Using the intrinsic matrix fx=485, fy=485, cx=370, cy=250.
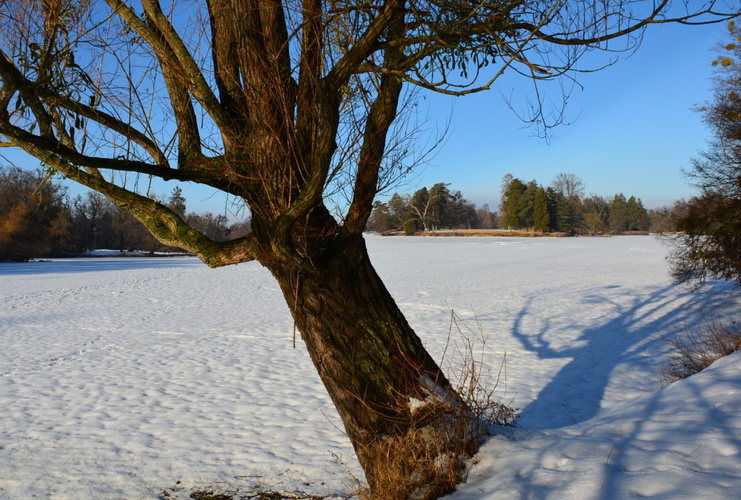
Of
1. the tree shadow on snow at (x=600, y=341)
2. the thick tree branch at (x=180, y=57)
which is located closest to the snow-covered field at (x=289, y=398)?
the tree shadow on snow at (x=600, y=341)

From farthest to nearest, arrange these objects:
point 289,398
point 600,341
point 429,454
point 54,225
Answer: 1. point 54,225
2. point 600,341
3. point 289,398
4. point 429,454

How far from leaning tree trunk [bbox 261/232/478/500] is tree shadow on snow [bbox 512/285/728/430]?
240 cm

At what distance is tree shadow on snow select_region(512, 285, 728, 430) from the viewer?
23.3 feet

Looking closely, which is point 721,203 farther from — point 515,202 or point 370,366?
point 515,202

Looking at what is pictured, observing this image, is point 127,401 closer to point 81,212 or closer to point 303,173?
point 303,173

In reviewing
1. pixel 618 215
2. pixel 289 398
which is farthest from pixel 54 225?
pixel 618 215

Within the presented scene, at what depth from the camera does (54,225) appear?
1599 inches

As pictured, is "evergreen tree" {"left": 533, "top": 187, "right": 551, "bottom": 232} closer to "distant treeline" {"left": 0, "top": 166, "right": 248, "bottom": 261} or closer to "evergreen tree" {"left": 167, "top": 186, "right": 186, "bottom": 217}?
"distant treeline" {"left": 0, "top": 166, "right": 248, "bottom": 261}

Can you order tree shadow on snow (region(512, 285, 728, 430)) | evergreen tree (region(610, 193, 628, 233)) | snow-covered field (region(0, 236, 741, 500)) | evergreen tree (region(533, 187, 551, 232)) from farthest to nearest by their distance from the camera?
1. evergreen tree (region(610, 193, 628, 233))
2. evergreen tree (region(533, 187, 551, 232))
3. tree shadow on snow (region(512, 285, 728, 430))
4. snow-covered field (region(0, 236, 741, 500))

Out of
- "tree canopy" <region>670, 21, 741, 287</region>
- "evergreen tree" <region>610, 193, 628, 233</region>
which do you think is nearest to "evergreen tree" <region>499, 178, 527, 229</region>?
"evergreen tree" <region>610, 193, 628, 233</region>

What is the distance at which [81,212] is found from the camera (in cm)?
5019

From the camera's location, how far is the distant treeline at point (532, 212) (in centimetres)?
6844

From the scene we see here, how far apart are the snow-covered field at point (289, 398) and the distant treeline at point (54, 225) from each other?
→ 19513 millimetres

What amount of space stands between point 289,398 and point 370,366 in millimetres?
4521
